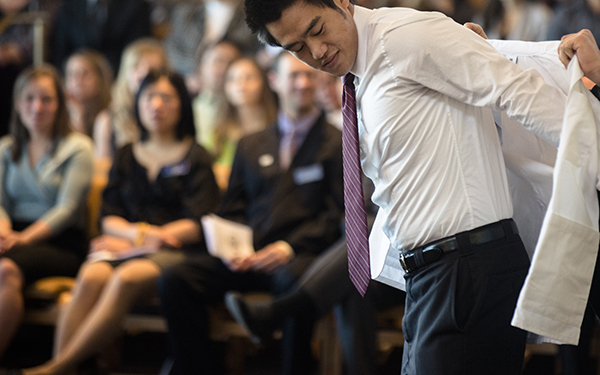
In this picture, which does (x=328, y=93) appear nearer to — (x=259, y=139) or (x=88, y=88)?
(x=259, y=139)

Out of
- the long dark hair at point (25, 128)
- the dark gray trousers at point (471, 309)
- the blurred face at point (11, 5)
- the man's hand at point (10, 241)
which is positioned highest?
the dark gray trousers at point (471, 309)

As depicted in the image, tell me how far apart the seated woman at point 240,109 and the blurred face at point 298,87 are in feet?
1.28

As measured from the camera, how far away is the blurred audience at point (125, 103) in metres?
3.88

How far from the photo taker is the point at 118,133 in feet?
12.7

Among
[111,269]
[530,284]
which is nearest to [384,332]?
[111,269]

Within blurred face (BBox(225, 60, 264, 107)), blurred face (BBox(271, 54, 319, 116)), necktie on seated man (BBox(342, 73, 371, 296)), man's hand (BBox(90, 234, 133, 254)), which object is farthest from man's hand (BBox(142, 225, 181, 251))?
necktie on seated man (BBox(342, 73, 371, 296))

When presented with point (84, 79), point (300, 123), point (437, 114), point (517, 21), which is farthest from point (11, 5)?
point (437, 114)

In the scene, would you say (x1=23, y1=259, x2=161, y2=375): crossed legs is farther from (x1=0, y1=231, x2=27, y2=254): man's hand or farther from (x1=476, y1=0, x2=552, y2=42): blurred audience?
(x1=476, y1=0, x2=552, y2=42): blurred audience

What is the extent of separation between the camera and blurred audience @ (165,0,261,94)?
485cm

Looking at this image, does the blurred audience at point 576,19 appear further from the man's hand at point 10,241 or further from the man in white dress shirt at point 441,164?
the man's hand at point 10,241

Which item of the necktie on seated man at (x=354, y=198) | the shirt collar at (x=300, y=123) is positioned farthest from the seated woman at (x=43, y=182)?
the necktie on seated man at (x=354, y=198)

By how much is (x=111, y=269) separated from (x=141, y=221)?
325mm

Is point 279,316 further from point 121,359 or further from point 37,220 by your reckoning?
point 37,220

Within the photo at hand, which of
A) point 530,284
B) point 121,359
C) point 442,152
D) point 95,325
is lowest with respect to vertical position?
point 121,359
